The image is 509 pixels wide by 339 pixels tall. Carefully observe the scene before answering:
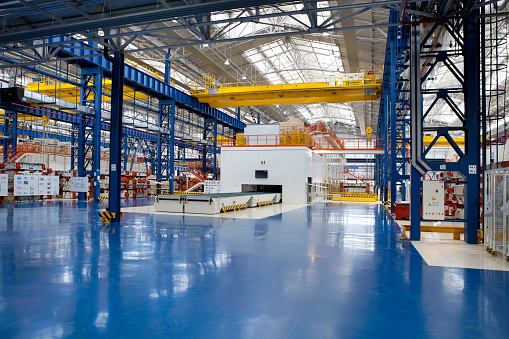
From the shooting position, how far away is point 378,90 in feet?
80.6

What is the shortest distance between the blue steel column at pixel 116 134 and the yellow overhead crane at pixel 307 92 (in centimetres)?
1467

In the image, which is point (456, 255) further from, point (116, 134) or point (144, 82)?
point (144, 82)

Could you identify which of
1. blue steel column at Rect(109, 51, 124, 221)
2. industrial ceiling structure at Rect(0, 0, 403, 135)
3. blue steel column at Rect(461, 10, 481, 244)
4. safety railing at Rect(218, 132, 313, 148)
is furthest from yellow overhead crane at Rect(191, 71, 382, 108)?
blue steel column at Rect(109, 51, 124, 221)

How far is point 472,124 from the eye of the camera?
922 centimetres

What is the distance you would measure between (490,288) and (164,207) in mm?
13440

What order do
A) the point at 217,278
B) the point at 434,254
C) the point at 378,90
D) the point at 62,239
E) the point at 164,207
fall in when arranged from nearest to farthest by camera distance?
the point at 217,278
the point at 434,254
the point at 62,239
the point at 164,207
the point at 378,90

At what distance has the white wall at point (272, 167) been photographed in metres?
23.8

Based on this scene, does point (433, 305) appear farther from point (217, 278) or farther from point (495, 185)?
point (495, 185)

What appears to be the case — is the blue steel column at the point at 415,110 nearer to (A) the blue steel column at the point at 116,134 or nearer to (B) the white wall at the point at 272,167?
(A) the blue steel column at the point at 116,134

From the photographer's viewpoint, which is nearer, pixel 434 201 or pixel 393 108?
pixel 434 201

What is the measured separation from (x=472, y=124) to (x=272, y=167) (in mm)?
15873

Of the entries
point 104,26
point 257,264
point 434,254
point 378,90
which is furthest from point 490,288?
point 378,90

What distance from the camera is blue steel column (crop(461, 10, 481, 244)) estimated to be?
9172mm

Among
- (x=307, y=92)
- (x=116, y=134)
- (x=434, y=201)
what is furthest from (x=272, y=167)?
(x=434, y=201)
